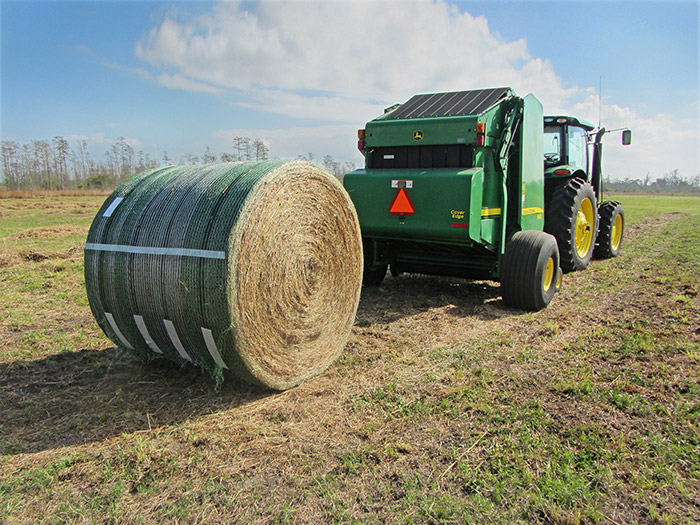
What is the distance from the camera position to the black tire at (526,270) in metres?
6.00

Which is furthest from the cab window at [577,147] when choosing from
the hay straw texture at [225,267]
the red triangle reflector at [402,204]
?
the hay straw texture at [225,267]

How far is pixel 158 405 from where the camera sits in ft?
11.8

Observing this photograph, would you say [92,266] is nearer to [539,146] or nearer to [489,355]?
[489,355]

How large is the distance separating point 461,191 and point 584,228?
451 centimetres

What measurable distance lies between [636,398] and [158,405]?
3470 millimetres

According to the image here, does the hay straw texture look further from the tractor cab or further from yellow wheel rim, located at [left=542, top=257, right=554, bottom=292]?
the tractor cab

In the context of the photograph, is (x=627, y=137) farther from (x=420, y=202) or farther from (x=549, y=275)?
(x=420, y=202)

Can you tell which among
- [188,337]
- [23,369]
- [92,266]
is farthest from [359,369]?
[23,369]

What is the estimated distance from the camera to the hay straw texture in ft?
10.9

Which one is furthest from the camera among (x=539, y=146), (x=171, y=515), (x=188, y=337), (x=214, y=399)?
(x=539, y=146)

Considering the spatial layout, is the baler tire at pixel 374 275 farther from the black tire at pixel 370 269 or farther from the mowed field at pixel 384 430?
the mowed field at pixel 384 430

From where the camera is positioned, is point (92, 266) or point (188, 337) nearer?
point (188, 337)

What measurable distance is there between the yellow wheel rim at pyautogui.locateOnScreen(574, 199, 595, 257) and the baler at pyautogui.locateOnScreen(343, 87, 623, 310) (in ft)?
6.37

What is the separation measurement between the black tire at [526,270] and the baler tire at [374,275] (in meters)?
1.89
